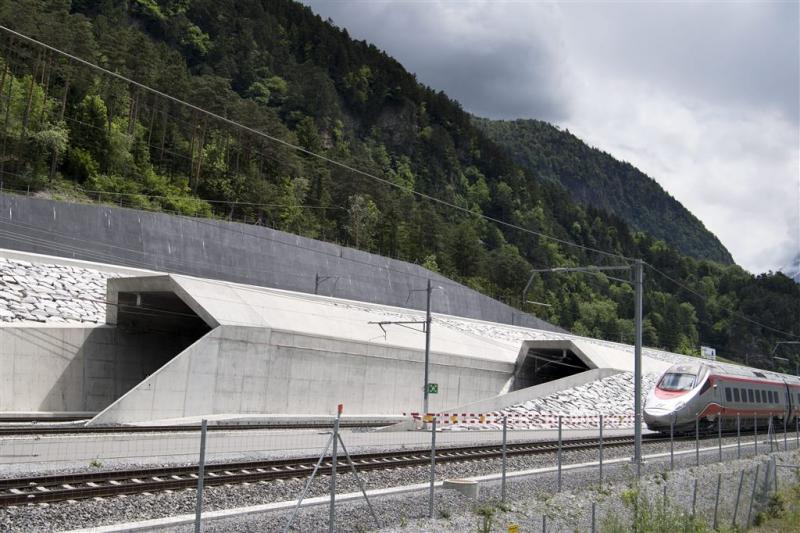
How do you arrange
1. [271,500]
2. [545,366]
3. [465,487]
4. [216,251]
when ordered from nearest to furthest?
[271,500] < [465,487] < [216,251] < [545,366]

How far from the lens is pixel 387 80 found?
197m

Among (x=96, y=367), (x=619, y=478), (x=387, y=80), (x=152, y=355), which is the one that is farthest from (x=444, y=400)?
(x=387, y=80)

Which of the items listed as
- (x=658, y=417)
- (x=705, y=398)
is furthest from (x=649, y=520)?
(x=705, y=398)

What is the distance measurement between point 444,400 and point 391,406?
188 inches

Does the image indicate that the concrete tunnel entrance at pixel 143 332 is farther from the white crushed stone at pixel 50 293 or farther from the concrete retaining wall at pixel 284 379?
the concrete retaining wall at pixel 284 379

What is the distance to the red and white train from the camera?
34.7 metres

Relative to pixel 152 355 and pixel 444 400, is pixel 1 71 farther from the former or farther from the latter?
pixel 444 400

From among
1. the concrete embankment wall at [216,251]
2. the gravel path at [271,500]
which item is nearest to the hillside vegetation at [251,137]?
the concrete embankment wall at [216,251]

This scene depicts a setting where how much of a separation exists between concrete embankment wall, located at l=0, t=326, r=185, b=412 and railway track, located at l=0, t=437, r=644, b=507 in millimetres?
15181

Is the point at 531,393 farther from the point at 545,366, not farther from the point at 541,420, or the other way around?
the point at 545,366

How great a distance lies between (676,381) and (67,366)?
2577 centimetres

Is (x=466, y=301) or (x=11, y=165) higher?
(x=11, y=165)

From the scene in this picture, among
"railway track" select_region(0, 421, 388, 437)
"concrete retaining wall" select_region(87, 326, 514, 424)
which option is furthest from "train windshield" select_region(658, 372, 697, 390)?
"railway track" select_region(0, 421, 388, 437)

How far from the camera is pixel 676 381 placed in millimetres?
36094
